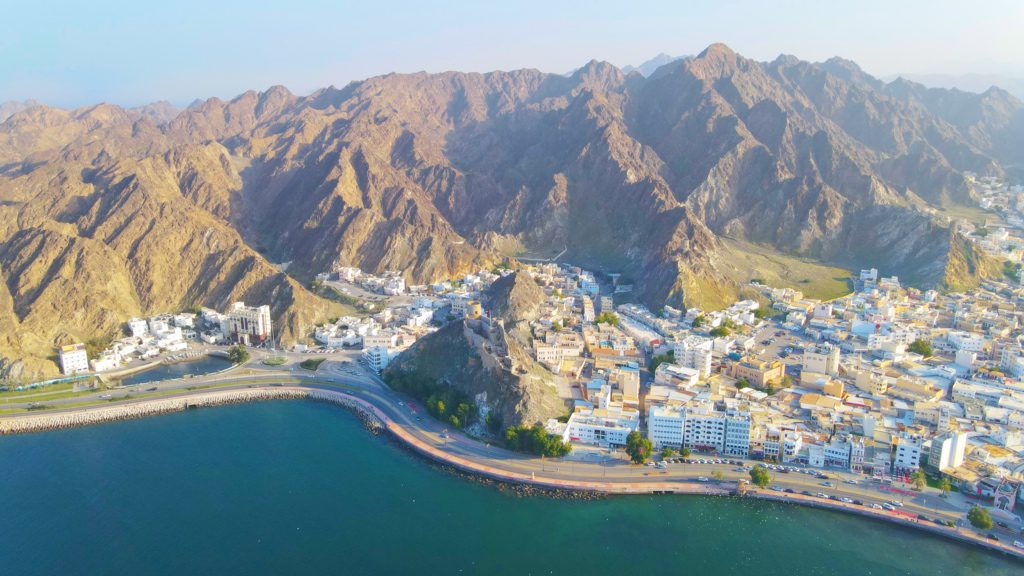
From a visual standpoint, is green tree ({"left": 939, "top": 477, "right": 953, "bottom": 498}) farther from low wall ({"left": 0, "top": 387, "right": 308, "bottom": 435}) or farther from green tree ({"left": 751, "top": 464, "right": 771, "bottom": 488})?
low wall ({"left": 0, "top": 387, "right": 308, "bottom": 435})

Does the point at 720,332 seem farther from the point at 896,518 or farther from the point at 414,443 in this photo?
the point at 414,443

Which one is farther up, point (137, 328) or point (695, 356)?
point (695, 356)

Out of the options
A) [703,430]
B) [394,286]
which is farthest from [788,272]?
[703,430]

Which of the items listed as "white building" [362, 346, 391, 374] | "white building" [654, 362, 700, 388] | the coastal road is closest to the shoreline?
the coastal road

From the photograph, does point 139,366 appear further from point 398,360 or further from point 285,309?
point 398,360

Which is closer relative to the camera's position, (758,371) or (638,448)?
(638,448)

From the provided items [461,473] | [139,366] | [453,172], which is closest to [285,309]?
[139,366]
